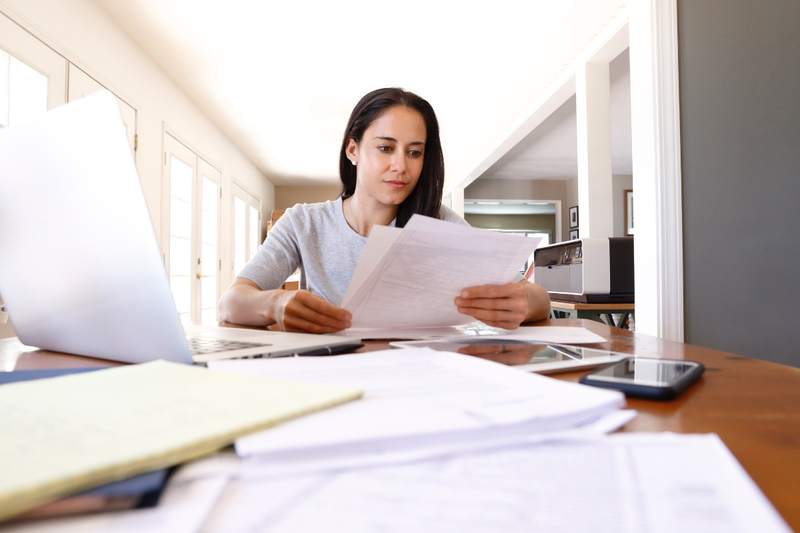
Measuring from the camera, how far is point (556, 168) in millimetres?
7527

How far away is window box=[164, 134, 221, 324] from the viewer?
14.5 feet

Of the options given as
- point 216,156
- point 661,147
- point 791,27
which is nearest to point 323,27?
point 661,147

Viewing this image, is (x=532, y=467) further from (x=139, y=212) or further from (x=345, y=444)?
(x=139, y=212)

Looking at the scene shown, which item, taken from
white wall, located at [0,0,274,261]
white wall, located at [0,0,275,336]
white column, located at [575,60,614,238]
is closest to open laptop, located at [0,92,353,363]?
white wall, located at [0,0,274,261]

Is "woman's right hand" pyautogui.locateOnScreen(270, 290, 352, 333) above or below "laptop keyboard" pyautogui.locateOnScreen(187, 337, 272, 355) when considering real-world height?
above

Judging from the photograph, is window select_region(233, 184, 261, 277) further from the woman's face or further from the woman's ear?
the woman's face

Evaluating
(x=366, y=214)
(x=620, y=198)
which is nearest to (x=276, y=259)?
(x=366, y=214)

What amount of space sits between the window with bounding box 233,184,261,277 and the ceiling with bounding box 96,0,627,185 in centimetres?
179

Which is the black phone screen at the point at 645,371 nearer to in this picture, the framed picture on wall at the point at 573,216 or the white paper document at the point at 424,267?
the white paper document at the point at 424,267

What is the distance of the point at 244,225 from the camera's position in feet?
24.3

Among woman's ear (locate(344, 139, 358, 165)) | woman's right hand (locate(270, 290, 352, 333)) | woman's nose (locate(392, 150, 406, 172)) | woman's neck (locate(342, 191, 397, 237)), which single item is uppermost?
woman's ear (locate(344, 139, 358, 165))

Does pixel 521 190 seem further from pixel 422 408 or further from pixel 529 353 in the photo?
pixel 422 408

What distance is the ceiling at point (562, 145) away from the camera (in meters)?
4.55

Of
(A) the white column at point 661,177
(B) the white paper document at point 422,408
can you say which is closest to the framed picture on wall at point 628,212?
(A) the white column at point 661,177
